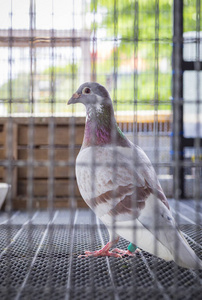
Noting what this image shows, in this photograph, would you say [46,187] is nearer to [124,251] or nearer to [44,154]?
[44,154]

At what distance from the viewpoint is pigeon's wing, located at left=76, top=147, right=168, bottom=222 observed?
115cm

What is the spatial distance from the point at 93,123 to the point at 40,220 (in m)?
1.02

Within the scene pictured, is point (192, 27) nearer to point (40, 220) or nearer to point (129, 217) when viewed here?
point (40, 220)

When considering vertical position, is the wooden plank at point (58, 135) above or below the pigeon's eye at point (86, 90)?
below

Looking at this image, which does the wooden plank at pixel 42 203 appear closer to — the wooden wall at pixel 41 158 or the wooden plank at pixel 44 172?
the wooden wall at pixel 41 158

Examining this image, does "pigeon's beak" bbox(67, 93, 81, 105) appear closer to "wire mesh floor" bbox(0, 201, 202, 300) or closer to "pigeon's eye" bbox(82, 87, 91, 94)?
"pigeon's eye" bbox(82, 87, 91, 94)

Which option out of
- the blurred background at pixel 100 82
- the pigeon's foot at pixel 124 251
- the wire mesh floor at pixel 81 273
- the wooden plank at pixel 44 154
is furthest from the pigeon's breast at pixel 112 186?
the wooden plank at pixel 44 154

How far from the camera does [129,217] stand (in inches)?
45.0

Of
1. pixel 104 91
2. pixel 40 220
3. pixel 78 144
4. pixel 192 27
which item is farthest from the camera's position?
pixel 192 27

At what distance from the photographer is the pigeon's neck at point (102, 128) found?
133cm

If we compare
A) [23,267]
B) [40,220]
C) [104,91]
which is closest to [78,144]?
[40,220]

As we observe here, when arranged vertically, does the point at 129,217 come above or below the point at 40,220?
above

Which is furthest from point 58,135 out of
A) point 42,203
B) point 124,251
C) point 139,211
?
point 139,211

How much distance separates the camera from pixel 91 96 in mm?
1395
